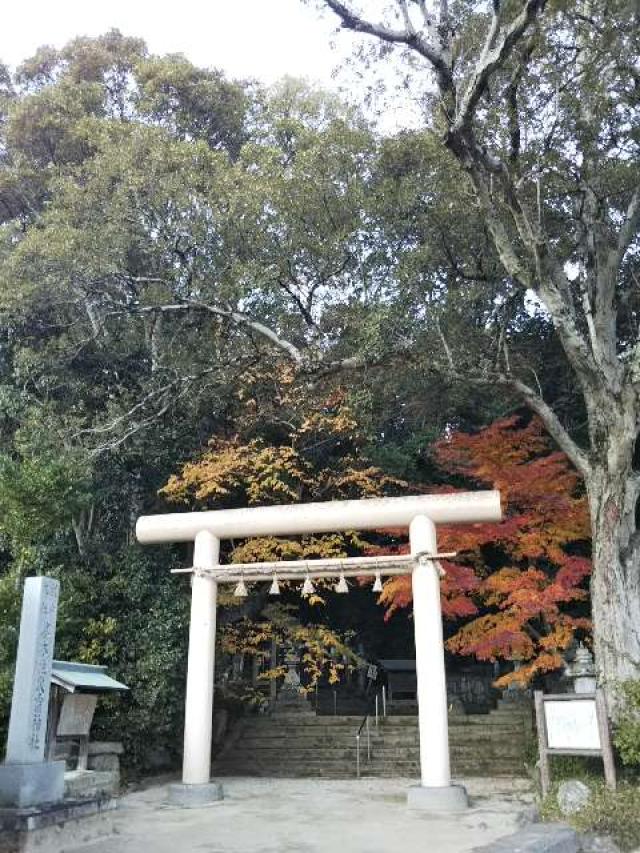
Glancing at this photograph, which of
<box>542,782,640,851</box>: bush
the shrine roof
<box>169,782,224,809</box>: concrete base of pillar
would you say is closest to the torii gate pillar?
<box>542,782,640,851</box>: bush

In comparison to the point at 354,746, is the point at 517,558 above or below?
above

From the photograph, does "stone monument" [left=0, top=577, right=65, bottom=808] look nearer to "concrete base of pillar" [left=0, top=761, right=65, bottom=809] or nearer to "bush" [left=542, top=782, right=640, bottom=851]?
"concrete base of pillar" [left=0, top=761, right=65, bottom=809]

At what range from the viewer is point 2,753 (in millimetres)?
10102

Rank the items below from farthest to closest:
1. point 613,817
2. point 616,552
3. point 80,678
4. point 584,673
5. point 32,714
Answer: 1. point 616,552
2. point 584,673
3. point 80,678
4. point 613,817
5. point 32,714

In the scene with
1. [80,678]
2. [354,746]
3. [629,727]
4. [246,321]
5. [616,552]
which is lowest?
[354,746]

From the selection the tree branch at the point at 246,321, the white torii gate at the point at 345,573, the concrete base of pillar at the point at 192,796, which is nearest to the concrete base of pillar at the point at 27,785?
the concrete base of pillar at the point at 192,796

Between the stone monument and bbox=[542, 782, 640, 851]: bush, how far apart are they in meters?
5.36

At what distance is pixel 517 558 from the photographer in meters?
13.4

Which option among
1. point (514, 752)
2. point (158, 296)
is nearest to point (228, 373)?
point (158, 296)

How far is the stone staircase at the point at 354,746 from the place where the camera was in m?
14.1

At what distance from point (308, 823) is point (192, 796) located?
2.07 metres

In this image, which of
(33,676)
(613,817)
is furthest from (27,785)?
(613,817)

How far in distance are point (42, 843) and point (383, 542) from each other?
47.3 ft

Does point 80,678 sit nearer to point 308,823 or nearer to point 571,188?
point 308,823
